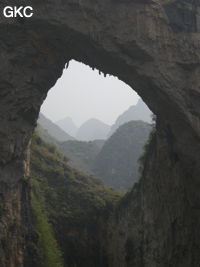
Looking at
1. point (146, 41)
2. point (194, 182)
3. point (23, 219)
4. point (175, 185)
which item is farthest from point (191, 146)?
point (23, 219)

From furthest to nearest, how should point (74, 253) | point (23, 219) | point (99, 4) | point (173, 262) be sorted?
point (74, 253), point (23, 219), point (173, 262), point (99, 4)

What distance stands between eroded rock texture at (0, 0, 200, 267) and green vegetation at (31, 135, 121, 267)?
7426 mm

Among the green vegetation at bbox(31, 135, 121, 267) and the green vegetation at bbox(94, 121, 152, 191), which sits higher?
the green vegetation at bbox(94, 121, 152, 191)

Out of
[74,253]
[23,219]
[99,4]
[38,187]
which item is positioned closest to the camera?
[99,4]

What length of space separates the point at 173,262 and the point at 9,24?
44.8 feet

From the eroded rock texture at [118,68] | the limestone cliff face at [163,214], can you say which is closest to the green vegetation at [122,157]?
the limestone cliff face at [163,214]

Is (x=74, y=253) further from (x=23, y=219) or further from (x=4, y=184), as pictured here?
(x=4, y=184)

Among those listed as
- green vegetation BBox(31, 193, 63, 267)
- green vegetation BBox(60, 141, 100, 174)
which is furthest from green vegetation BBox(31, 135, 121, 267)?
green vegetation BBox(60, 141, 100, 174)

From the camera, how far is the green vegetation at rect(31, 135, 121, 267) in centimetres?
2595

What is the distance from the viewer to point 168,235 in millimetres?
19375

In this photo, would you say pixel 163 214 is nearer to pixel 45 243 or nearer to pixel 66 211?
pixel 45 243

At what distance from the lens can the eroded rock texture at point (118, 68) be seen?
51.1 feet

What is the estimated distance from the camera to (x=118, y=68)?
671 inches

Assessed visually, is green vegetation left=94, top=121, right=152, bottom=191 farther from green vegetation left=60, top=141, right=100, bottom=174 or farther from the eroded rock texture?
the eroded rock texture
